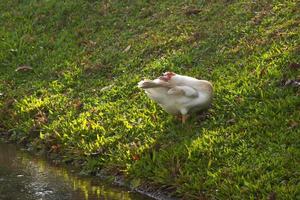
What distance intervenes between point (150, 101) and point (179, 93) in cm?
153

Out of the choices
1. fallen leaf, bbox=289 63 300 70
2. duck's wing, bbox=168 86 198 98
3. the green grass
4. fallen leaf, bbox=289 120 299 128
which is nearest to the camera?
the green grass

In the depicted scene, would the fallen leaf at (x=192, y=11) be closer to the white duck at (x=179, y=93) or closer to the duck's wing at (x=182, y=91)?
the white duck at (x=179, y=93)

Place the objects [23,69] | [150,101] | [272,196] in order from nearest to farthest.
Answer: [272,196] < [150,101] < [23,69]

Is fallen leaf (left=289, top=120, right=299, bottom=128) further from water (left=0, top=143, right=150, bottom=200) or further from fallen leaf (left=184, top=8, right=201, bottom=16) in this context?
fallen leaf (left=184, top=8, right=201, bottom=16)

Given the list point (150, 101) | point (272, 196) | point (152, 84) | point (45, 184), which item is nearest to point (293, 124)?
point (272, 196)

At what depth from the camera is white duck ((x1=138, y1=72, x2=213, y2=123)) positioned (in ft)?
28.1

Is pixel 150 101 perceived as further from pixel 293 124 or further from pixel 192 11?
pixel 192 11

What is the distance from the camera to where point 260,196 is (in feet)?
22.6

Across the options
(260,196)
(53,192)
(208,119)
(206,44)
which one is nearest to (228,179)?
(260,196)

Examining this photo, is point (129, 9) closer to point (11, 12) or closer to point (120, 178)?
point (11, 12)

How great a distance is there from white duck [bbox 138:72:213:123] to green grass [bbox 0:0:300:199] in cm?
26

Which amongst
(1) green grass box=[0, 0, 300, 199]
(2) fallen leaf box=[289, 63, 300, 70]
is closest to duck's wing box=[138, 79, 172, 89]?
(1) green grass box=[0, 0, 300, 199]

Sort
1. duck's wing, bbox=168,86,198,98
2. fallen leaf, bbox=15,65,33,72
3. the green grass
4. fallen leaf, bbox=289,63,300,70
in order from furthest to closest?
1. fallen leaf, bbox=15,65,33,72
2. fallen leaf, bbox=289,63,300,70
3. duck's wing, bbox=168,86,198,98
4. the green grass

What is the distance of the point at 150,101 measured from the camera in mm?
9992
